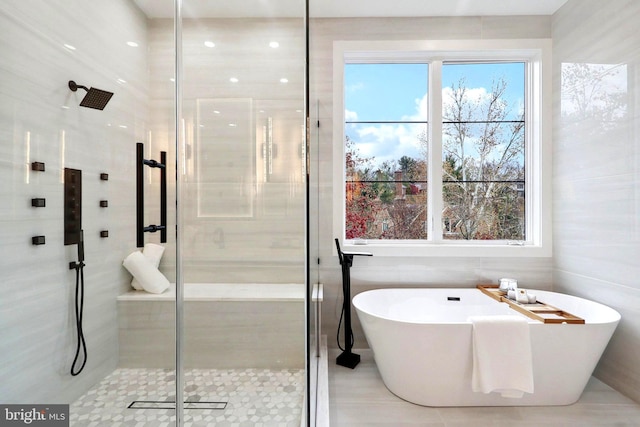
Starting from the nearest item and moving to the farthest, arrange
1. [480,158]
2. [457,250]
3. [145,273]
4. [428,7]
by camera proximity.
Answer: [145,273], [428,7], [457,250], [480,158]

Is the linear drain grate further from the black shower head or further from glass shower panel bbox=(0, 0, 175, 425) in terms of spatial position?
the black shower head

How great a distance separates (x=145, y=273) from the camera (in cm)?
71

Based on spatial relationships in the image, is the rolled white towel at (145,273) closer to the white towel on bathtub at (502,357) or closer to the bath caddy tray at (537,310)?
the white towel on bathtub at (502,357)

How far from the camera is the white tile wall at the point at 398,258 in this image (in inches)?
100

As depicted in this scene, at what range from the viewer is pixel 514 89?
8.84 ft

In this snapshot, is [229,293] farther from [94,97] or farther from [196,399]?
[94,97]

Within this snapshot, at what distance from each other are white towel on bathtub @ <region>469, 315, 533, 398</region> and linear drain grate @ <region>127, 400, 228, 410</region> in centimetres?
141

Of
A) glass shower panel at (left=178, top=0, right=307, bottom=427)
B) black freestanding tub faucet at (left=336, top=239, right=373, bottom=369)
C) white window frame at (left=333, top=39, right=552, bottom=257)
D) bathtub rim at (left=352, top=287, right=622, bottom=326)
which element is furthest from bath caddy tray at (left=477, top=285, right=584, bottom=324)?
glass shower panel at (left=178, top=0, right=307, bottom=427)

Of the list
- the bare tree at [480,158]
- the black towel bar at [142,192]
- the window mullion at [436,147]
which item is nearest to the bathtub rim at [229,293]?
the black towel bar at [142,192]

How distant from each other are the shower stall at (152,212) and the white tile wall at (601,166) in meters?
2.10

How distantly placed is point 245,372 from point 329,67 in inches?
91.7

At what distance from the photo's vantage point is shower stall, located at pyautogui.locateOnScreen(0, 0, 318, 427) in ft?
1.77

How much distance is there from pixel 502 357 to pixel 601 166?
146cm

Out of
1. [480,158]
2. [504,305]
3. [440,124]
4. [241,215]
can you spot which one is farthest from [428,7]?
[241,215]
